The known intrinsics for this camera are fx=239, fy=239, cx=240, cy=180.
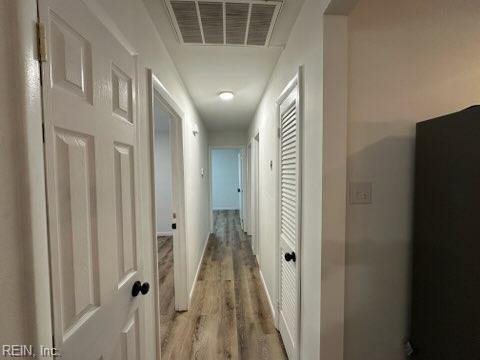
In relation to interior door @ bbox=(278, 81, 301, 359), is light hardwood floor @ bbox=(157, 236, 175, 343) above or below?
below

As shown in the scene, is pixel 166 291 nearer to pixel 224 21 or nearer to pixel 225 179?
pixel 224 21

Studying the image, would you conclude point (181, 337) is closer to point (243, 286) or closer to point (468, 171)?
point (243, 286)

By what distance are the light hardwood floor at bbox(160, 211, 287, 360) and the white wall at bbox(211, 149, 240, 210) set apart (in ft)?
17.0

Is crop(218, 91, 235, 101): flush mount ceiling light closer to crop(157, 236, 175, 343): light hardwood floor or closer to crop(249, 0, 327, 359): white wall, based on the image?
crop(249, 0, 327, 359): white wall

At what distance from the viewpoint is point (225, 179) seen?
8922mm

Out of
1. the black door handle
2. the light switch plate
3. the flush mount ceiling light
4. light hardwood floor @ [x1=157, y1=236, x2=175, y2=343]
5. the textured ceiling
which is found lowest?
light hardwood floor @ [x1=157, y1=236, x2=175, y2=343]

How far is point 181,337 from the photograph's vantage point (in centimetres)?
213

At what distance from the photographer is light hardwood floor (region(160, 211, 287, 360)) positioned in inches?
77.9

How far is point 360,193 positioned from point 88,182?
3.80 ft

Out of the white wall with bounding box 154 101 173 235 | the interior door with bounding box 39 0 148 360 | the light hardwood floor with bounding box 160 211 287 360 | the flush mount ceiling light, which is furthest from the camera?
the white wall with bounding box 154 101 173 235

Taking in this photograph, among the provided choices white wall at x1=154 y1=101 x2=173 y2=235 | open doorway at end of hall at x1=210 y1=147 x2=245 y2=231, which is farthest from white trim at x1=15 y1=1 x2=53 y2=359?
open doorway at end of hall at x1=210 y1=147 x2=245 y2=231

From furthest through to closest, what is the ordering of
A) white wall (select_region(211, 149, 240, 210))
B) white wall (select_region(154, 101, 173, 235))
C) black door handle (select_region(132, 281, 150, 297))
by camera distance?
white wall (select_region(211, 149, 240, 210)) → white wall (select_region(154, 101, 173, 235)) → black door handle (select_region(132, 281, 150, 297))

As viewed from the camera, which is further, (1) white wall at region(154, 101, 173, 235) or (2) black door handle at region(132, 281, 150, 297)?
(1) white wall at region(154, 101, 173, 235)

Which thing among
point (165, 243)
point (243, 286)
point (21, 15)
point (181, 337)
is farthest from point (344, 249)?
point (165, 243)
